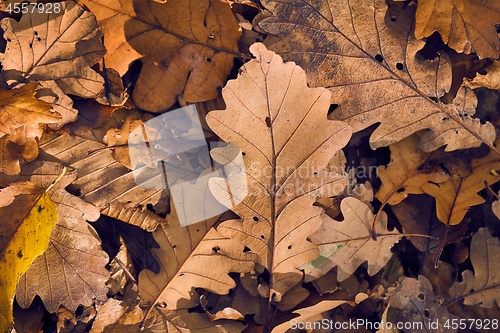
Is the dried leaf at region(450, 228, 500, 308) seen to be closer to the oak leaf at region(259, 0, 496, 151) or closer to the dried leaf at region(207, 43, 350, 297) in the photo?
the oak leaf at region(259, 0, 496, 151)

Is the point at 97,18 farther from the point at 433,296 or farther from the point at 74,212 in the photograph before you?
the point at 433,296

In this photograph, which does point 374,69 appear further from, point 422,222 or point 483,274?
point 483,274

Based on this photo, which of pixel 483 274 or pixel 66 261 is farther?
pixel 483 274

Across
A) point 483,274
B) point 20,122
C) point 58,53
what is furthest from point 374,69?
point 20,122

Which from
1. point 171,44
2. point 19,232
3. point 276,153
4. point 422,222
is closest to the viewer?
point 276,153

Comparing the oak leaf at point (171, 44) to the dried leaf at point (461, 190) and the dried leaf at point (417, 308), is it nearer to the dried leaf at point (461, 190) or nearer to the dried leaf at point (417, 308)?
the dried leaf at point (461, 190)

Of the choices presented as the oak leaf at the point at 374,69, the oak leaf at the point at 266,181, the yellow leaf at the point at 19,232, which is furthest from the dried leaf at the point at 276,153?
the yellow leaf at the point at 19,232

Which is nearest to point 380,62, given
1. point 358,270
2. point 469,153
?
point 469,153
